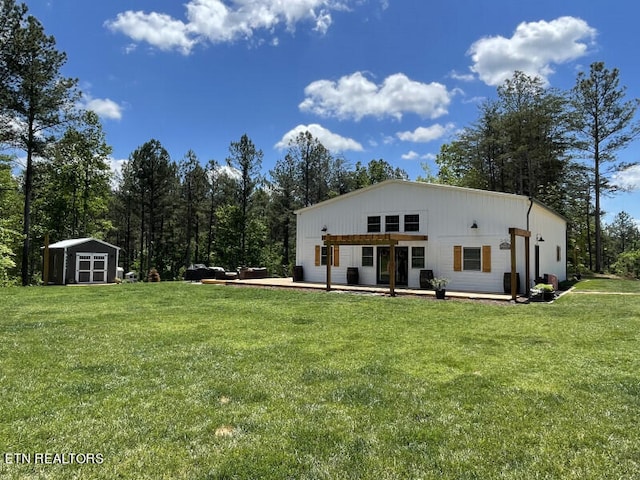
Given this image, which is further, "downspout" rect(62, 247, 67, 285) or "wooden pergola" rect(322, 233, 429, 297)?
"downspout" rect(62, 247, 67, 285)

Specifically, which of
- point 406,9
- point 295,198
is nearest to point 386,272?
point 406,9

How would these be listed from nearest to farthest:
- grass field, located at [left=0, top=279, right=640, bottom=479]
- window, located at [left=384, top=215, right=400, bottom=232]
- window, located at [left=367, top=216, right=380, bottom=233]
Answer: grass field, located at [left=0, top=279, right=640, bottom=479], window, located at [left=384, top=215, right=400, bottom=232], window, located at [left=367, top=216, right=380, bottom=233]

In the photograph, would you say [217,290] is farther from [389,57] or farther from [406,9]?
[389,57]

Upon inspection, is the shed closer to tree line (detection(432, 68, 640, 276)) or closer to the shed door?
the shed door

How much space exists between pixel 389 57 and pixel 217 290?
42.7ft

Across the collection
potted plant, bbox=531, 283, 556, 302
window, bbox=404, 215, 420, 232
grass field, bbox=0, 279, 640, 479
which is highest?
window, bbox=404, 215, 420, 232

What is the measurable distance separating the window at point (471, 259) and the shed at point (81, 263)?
16800 mm

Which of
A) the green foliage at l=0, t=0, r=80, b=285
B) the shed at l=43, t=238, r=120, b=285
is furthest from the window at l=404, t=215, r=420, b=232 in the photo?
the green foliage at l=0, t=0, r=80, b=285

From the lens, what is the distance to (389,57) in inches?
742

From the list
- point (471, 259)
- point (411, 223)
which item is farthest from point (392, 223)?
point (471, 259)

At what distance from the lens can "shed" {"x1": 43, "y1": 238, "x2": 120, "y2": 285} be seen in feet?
62.7

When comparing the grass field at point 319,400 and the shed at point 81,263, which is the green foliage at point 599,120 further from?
the shed at point 81,263

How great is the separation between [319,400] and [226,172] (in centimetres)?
3409

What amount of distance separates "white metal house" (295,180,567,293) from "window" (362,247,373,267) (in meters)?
0.04
